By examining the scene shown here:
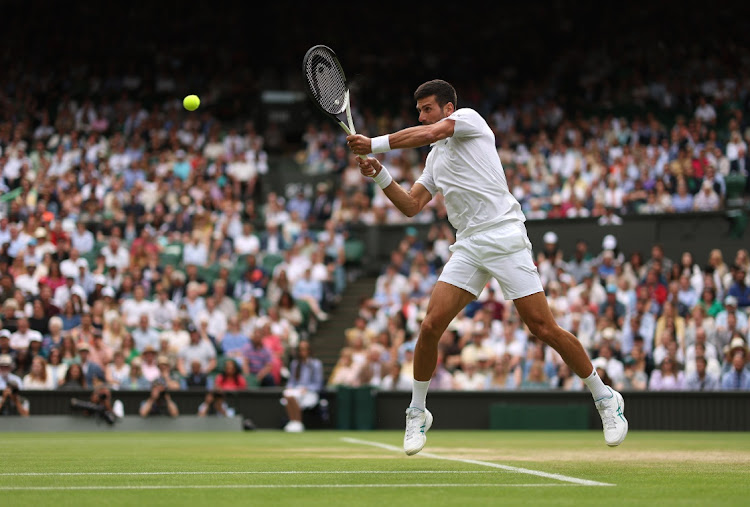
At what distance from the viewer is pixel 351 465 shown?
774cm

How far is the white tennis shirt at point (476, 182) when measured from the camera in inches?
296

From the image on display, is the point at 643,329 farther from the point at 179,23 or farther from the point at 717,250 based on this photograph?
the point at 179,23

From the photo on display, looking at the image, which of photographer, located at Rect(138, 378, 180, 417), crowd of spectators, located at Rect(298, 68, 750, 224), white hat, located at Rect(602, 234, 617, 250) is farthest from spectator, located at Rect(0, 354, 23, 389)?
white hat, located at Rect(602, 234, 617, 250)

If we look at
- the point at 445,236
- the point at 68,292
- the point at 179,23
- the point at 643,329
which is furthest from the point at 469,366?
the point at 179,23

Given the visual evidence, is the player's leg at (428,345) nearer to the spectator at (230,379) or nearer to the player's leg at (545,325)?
the player's leg at (545,325)

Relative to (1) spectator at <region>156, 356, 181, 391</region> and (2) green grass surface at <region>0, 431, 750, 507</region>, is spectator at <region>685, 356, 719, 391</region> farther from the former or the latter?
(1) spectator at <region>156, 356, 181, 391</region>

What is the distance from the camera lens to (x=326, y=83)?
798 cm

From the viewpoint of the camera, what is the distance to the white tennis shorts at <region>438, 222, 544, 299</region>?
7410 millimetres

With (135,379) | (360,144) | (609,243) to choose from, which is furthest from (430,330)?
(609,243)

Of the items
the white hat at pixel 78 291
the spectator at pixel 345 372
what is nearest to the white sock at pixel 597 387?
the spectator at pixel 345 372

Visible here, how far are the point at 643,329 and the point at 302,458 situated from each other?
966cm

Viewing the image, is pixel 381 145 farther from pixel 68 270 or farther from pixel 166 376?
pixel 68 270

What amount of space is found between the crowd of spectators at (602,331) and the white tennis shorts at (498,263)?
8.50m

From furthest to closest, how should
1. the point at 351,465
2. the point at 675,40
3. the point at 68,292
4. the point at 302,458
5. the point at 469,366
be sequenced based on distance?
the point at 675,40, the point at 68,292, the point at 469,366, the point at 302,458, the point at 351,465
